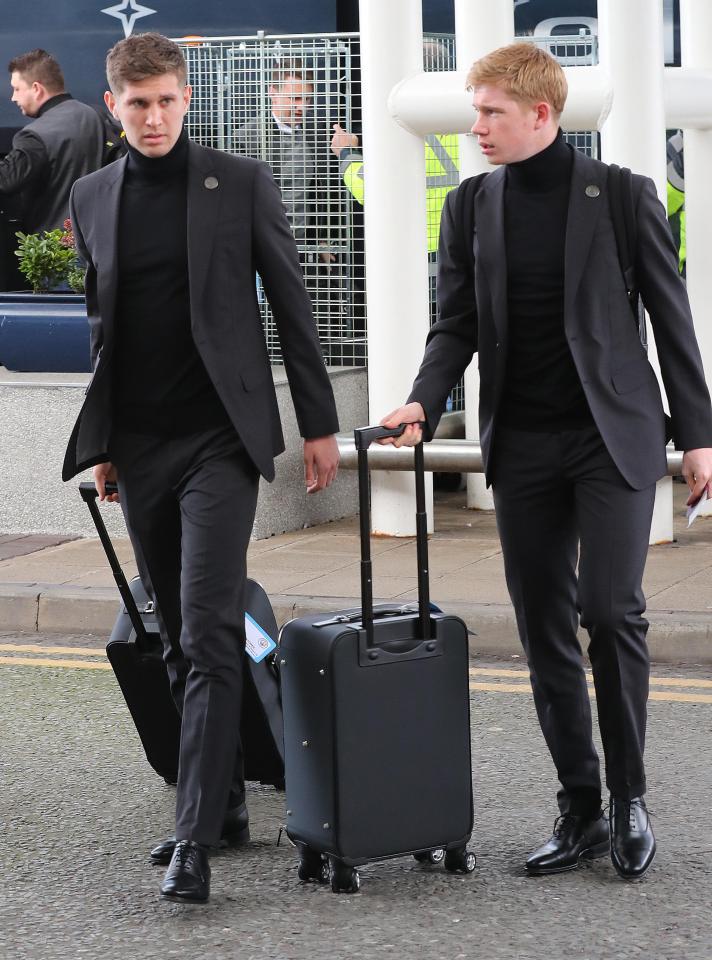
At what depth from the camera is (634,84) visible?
7.97 metres

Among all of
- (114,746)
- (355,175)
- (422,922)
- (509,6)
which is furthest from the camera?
(355,175)

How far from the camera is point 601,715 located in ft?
13.3

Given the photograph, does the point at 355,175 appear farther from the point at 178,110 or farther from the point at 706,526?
the point at 178,110

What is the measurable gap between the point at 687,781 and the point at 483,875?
1000 mm

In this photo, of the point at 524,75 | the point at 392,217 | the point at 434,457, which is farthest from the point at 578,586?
the point at 392,217

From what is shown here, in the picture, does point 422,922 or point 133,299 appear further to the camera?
point 133,299

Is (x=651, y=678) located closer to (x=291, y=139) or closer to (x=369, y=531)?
(x=369, y=531)

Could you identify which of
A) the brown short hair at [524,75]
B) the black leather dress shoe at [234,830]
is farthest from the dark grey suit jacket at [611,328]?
the black leather dress shoe at [234,830]

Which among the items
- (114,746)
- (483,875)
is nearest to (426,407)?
(483,875)

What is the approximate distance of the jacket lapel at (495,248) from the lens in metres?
4.00

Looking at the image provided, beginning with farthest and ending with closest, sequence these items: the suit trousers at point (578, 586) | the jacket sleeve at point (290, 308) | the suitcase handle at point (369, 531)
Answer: the jacket sleeve at point (290, 308)
the suit trousers at point (578, 586)
the suitcase handle at point (369, 531)

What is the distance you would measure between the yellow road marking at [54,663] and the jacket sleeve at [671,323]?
3122 mm

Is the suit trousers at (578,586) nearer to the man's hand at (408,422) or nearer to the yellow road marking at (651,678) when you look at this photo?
the man's hand at (408,422)

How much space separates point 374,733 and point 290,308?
3.35 ft
